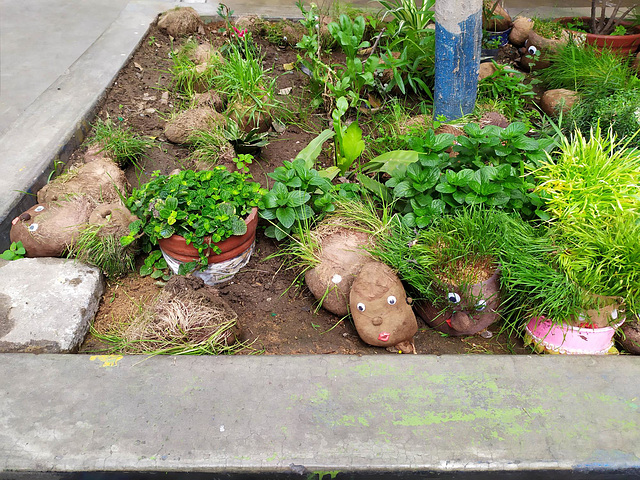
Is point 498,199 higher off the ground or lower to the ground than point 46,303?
higher

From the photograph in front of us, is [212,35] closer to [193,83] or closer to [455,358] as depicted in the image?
[193,83]

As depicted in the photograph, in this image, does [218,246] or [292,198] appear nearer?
[218,246]

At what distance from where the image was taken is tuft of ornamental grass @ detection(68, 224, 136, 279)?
8.27 feet

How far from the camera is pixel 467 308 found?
2.25 metres

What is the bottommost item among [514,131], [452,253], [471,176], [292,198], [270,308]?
[270,308]

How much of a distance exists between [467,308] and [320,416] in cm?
85

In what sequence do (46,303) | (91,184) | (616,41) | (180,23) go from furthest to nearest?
1. (180,23)
2. (616,41)
3. (91,184)
4. (46,303)

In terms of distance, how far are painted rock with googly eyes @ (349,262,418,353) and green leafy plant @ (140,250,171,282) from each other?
1.02 metres

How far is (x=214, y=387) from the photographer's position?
1.93 m

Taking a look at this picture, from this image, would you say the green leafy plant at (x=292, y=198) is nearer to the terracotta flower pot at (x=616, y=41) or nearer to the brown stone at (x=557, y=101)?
the brown stone at (x=557, y=101)

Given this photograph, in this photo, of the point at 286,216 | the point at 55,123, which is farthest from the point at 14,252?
the point at 286,216

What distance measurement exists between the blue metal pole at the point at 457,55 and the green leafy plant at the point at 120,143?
1975 millimetres

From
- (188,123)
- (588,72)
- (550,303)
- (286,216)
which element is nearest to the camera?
(550,303)

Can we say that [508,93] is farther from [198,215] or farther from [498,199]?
[198,215]
